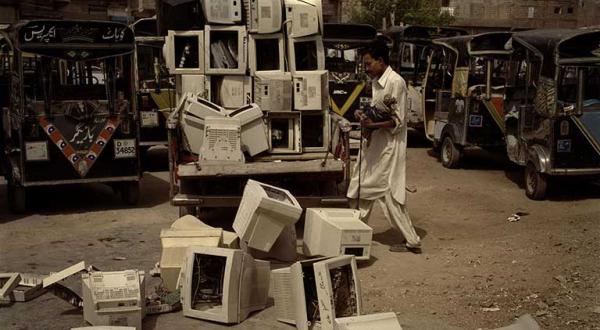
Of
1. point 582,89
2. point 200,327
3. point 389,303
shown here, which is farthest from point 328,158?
point 582,89

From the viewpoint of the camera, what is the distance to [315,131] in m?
8.59

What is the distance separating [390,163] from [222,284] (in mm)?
2320

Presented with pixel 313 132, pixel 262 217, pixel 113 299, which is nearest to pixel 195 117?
pixel 313 132

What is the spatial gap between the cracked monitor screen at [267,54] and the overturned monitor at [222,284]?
365 centimetres

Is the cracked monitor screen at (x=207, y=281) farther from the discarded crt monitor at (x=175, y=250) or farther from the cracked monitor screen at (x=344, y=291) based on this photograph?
the cracked monitor screen at (x=344, y=291)

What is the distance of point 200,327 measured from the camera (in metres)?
5.30

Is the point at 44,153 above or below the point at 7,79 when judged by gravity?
below

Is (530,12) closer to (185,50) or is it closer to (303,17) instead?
(303,17)

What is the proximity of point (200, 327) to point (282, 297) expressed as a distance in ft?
2.04

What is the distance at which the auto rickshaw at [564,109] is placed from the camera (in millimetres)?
9578

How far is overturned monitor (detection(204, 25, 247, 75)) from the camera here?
856 cm

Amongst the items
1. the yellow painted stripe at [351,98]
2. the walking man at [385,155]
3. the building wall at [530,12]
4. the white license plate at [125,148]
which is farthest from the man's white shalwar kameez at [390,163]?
the building wall at [530,12]

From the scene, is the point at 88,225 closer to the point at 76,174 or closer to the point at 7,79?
the point at 76,174

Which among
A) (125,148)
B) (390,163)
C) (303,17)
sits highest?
(303,17)
